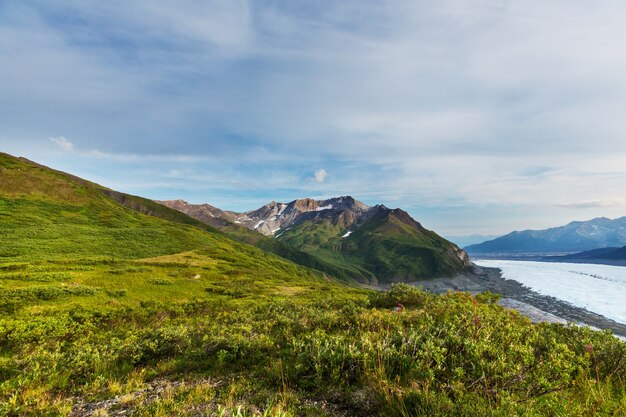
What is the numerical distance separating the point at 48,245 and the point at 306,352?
89410 mm

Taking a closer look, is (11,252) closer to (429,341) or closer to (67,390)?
(67,390)

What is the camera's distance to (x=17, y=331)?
22219 millimetres

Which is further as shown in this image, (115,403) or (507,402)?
(115,403)

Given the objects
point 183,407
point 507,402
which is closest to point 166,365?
point 183,407

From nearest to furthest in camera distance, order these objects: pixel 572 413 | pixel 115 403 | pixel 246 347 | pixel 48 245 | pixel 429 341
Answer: pixel 572 413 → pixel 115 403 → pixel 429 341 → pixel 246 347 → pixel 48 245

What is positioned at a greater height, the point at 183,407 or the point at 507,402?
the point at 507,402

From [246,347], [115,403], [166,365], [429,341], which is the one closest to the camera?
[115,403]

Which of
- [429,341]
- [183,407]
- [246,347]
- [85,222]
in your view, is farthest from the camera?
[85,222]

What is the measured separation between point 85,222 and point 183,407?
128044mm

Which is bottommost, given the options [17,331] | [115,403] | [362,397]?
[17,331]

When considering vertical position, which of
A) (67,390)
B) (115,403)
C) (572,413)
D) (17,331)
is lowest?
(17,331)

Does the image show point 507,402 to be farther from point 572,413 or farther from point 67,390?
point 67,390

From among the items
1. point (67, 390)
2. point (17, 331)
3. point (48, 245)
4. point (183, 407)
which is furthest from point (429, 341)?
point (48, 245)

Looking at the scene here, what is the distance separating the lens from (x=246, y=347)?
11.1 meters
